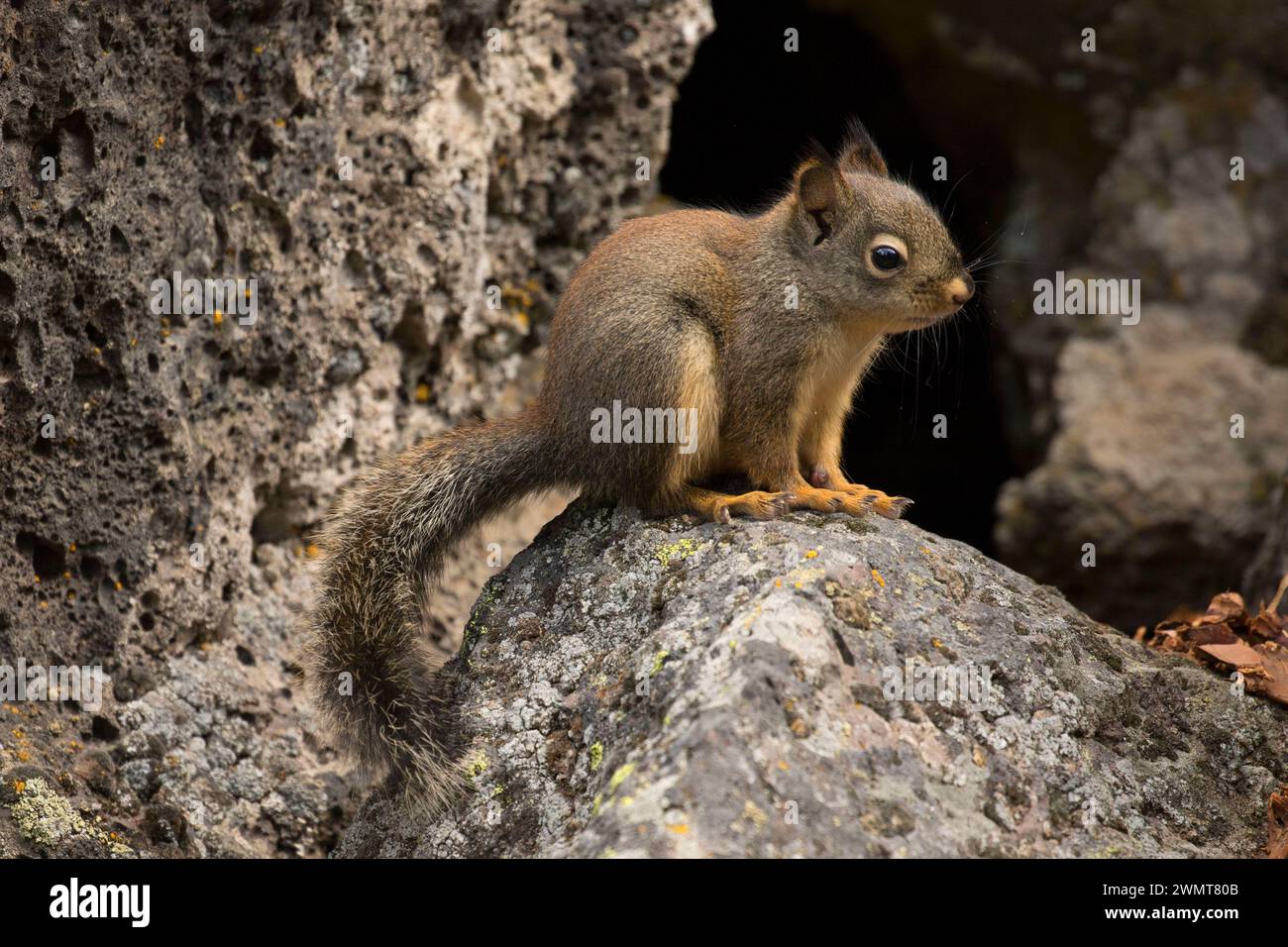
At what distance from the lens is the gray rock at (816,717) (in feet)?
12.8

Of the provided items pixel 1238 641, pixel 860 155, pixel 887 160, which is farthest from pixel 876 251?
pixel 887 160

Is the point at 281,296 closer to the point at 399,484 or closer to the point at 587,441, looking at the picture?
the point at 399,484

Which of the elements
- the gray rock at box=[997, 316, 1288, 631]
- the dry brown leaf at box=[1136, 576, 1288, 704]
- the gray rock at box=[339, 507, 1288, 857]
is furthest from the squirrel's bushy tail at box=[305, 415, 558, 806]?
the gray rock at box=[997, 316, 1288, 631]

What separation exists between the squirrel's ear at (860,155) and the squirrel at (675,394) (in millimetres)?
425

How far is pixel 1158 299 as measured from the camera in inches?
385

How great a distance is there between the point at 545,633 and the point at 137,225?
245cm

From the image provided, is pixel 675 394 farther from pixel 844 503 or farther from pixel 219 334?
pixel 219 334

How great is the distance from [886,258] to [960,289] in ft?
1.08

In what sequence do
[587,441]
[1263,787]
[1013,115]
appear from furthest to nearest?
[1013,115] → [587,441] → [1263,787]

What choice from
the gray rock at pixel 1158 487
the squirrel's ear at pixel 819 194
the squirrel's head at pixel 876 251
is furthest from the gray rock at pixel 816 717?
the gray rock at pixel 1158 487

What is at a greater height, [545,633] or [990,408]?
[990,408]

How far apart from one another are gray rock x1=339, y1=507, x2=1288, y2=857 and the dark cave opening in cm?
475

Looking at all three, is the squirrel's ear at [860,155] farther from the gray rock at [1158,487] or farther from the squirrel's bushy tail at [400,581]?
the gray rock at [1158,487]

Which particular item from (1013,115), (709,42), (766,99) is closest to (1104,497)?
(1013,115)
